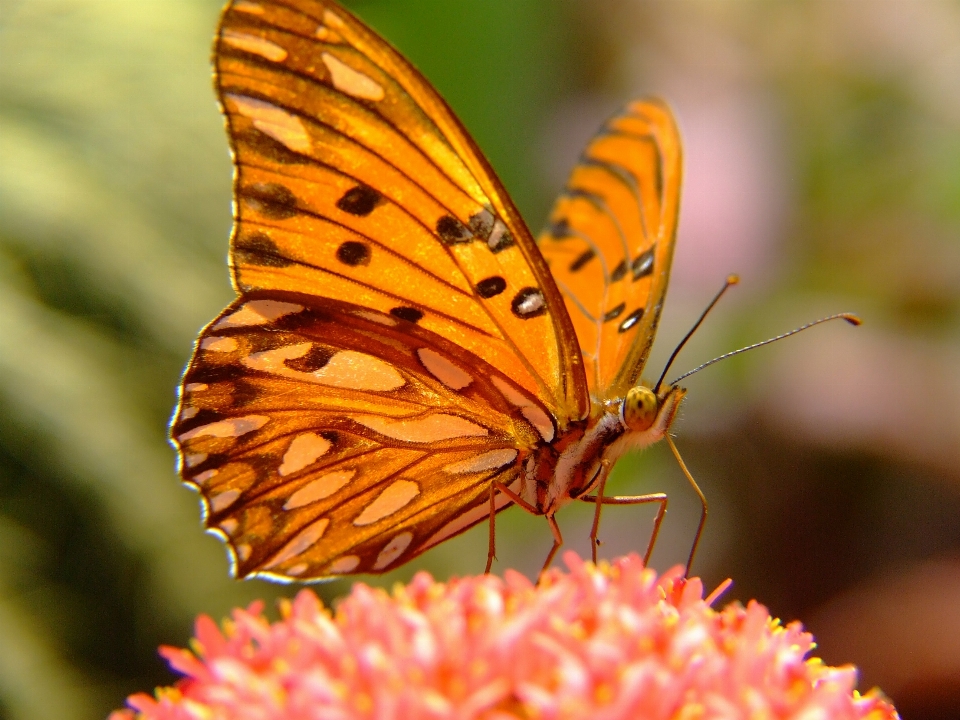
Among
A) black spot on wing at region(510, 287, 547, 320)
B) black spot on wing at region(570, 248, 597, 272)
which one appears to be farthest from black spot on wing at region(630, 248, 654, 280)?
black spot on wing at region(510, 287, 547, 320)

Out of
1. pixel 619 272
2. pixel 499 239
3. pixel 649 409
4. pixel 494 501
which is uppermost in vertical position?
pixel 499 239

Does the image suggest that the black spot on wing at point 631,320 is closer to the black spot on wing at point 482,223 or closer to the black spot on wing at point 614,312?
the black spot on wing at point 614,312

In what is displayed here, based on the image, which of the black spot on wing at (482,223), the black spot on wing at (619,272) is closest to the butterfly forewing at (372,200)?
the black spot on wing at (482,223)

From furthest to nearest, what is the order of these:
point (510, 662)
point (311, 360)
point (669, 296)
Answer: point (669, 296)
point (311, 360)
point (510, 662)

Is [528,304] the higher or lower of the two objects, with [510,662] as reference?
higher

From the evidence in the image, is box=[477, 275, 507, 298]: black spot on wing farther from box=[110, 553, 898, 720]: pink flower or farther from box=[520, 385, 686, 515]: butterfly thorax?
box=[110, 553, 898, 720]: pink flower

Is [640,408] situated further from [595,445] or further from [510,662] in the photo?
[510,662]

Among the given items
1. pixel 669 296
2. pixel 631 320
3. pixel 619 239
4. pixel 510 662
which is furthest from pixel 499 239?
pixel 669 296
